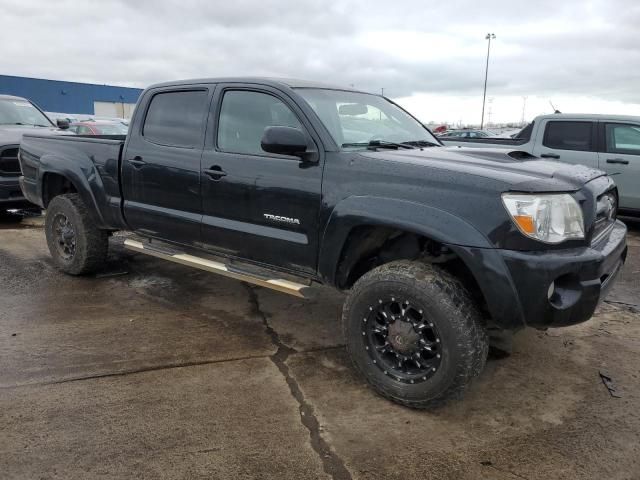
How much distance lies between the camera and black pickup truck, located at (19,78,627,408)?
8.91 ft

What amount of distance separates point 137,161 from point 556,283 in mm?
3384

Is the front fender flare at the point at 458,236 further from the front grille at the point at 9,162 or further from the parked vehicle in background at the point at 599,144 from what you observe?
the front grille at the point at 9,162

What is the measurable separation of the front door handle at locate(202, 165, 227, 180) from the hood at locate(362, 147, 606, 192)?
3.68 ft

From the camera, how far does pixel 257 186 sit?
3598mm

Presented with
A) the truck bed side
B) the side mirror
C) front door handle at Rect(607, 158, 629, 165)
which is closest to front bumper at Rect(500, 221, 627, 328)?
the side mirror

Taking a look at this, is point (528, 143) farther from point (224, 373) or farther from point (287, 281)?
point (224, 373)

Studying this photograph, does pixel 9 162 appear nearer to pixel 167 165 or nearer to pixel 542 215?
pixel 167 165

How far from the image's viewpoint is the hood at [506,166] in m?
2.75

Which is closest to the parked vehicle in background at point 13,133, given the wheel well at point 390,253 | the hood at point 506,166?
the wheel well at point 390,253

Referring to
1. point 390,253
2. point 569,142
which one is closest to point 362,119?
point 390,253

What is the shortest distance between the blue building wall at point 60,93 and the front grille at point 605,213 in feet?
137

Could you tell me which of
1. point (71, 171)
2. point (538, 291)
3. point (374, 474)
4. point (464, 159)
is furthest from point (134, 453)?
point (71, 171)

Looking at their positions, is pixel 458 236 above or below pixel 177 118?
below

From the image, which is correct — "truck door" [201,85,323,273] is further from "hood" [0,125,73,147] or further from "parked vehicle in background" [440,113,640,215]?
"hood" [0,125,73,147]
